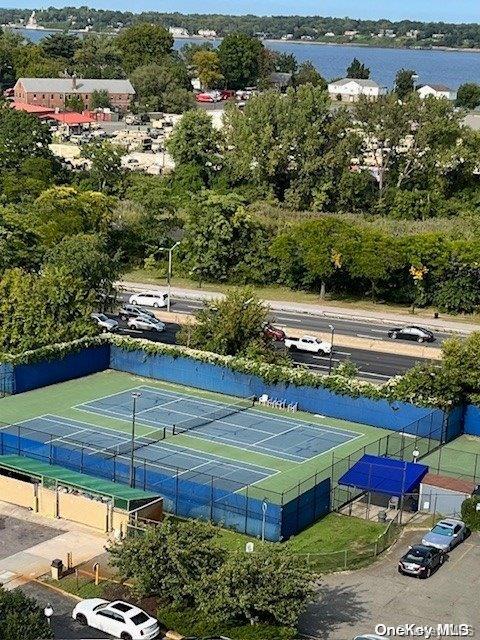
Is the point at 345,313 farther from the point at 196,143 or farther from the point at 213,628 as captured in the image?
the point at 213,628

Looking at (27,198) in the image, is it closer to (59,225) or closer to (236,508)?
(59,225)

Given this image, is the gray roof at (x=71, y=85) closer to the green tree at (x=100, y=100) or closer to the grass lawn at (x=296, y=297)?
the green tree at (x=100, y=100)

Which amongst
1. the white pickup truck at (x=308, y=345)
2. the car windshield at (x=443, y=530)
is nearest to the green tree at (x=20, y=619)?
the car windshield at (x=443, y=530)

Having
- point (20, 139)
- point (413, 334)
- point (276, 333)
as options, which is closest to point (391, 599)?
point (276, 333)

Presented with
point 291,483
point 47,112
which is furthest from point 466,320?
point 47,112

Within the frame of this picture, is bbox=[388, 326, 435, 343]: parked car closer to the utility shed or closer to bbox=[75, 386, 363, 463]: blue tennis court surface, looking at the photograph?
bbox=[75, 386, 363, 463]: blue tennis court surface

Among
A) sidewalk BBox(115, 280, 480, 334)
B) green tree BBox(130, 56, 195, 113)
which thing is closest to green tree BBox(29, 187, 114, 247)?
sidewalk BBox(115, 280, 480, 334)
